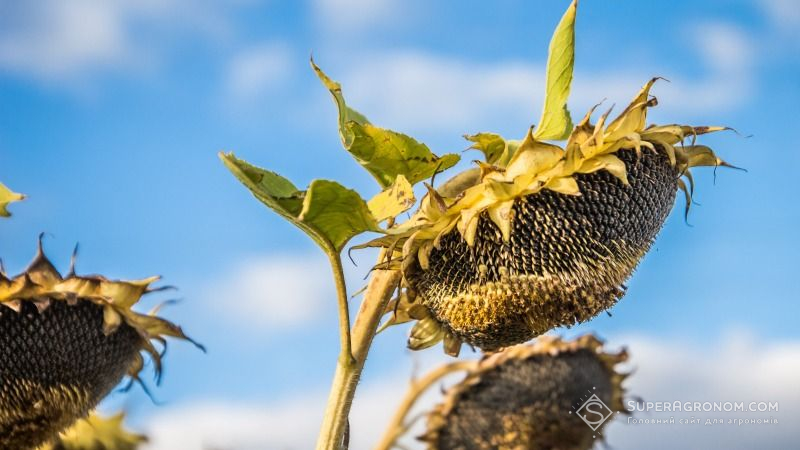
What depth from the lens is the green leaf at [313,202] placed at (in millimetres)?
2471

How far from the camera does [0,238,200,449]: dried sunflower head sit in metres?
2.88

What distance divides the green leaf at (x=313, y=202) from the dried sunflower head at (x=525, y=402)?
0.55 meters

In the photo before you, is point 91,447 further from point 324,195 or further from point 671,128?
point 671,128

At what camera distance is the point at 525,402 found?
2.81 metres

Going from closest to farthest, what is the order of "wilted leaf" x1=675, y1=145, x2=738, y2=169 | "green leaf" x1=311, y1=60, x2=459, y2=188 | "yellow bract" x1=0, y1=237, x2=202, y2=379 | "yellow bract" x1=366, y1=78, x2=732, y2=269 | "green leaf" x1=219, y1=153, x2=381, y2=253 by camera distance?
"green leaf" x1=219, y1=153, x2=381, y2=253
"yellow bract" x1=366, y1=78, x2=732, y2=269
"green leaf" x1=311, y1=60, x2=459, y2=188
"wilted leaf" x1=675, y1=145, x2=738, y2=169
"yellow bract" x1=0, y1=237, x2=202, y2=379

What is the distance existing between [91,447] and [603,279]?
6.08 feet

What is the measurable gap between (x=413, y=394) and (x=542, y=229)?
67 centimetres

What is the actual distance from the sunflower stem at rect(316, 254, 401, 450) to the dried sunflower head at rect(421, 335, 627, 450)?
0.22 m

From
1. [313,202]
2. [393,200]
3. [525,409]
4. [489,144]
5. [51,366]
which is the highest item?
[489,144]

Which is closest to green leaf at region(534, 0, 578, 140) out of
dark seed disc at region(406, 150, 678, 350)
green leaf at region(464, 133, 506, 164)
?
green leaf at region(464, 133, 506, 164)

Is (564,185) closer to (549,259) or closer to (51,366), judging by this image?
(549,259)

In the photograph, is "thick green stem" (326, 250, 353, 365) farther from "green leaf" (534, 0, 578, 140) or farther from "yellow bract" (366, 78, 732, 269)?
"green leaf" (534, 0, 578, 140)

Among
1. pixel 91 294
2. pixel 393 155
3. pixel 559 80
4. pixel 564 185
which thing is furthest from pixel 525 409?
pixel 91 294

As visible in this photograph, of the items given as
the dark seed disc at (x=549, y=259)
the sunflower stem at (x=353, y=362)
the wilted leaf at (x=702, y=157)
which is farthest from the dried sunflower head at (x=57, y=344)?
the wilted leaf at (x=702, y=157)
